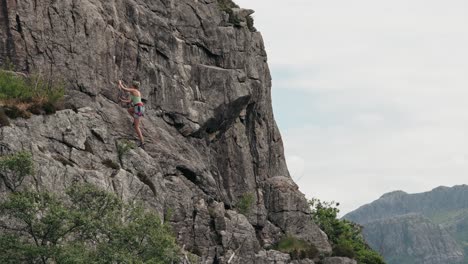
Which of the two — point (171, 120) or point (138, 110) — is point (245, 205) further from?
point (138, 110)

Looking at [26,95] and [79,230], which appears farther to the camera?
[26,95]

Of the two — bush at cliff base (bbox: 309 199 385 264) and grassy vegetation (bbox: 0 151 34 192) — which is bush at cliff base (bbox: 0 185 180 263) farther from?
bush at cliff base (bbox: 309 199 385 264)

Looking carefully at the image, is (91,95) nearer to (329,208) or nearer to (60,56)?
(60,56)

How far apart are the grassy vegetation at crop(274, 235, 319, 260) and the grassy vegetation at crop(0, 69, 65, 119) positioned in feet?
84.0

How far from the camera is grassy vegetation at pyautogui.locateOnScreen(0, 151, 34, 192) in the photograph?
1407 inches

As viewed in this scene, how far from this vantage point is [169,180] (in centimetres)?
5128

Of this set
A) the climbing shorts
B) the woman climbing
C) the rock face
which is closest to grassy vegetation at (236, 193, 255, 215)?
the rock face

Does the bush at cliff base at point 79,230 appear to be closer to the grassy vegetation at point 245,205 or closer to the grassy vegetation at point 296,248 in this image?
the grassy vegetation at point 245,205

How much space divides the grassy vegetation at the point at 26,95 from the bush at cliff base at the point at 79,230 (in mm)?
7731

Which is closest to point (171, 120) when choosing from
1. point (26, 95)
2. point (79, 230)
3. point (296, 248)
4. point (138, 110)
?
point (138, 110)

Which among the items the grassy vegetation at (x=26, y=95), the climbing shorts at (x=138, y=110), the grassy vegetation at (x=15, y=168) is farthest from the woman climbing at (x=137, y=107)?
the grassy vegetation at (x=15, y=168)

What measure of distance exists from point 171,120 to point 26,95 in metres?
15.0

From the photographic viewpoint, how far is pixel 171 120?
56750 millimetres

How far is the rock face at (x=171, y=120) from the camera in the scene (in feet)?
148
